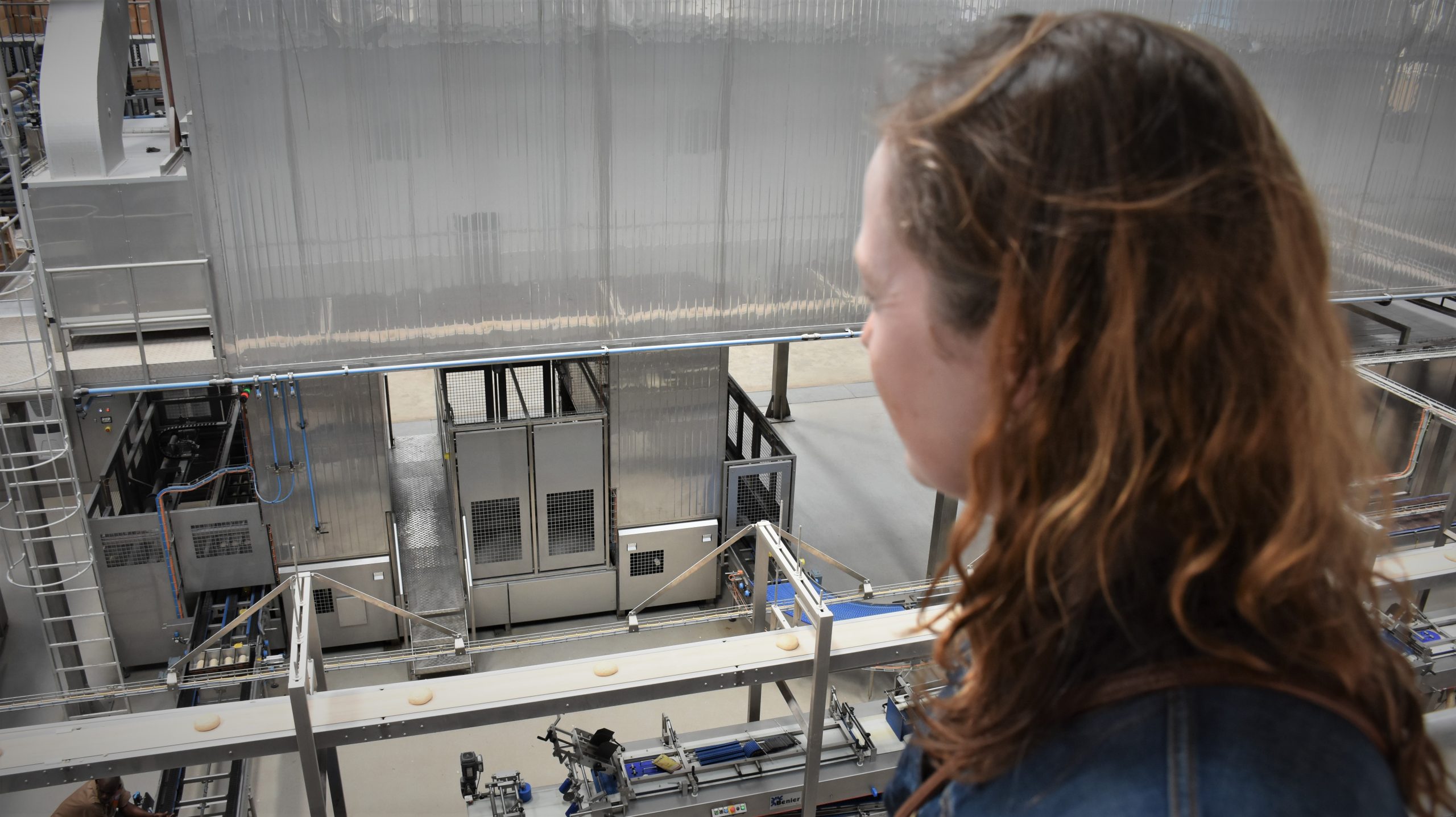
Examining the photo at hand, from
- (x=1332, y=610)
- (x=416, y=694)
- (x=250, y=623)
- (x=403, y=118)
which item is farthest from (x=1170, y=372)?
→ (x=250, y=623)

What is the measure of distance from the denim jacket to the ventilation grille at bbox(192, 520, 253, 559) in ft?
21.9

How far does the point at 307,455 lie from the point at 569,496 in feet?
5.68

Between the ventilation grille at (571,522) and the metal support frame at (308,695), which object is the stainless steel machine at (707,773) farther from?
the ventilation grille at (571,522)

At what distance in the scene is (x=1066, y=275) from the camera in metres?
0.58

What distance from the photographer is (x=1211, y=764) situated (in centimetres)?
55

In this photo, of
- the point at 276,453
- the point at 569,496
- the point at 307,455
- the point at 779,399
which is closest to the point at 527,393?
the point at 569,496

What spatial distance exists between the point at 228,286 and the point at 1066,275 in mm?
5885

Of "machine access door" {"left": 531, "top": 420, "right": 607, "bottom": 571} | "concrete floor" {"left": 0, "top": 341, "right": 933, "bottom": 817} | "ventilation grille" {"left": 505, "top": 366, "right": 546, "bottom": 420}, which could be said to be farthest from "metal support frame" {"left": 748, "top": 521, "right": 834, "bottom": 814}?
"ventilation grille" {"left": 505, "top": 366, "right": 546, "bottom": 420}

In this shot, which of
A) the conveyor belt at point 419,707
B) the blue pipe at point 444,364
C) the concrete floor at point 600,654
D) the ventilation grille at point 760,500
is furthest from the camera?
the ventilation grille at point 760,500

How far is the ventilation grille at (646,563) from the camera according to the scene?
7.47 m

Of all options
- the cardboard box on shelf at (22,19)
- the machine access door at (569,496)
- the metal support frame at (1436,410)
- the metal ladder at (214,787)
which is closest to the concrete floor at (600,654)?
the metal ladder at (214,787)

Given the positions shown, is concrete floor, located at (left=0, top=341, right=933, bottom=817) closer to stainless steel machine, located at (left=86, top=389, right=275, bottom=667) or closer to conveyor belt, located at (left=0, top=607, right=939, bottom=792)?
stainless steel machine, located at (left=86, top=389, right=275, bottom=667)

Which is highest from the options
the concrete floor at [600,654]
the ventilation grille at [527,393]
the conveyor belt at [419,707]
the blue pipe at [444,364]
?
the blue pipe at [444,364]

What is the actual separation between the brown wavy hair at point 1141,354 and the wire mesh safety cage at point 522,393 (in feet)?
20.6
